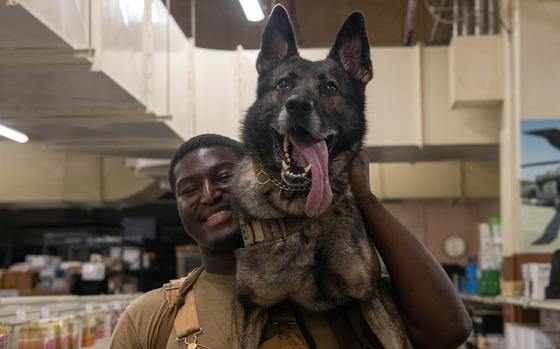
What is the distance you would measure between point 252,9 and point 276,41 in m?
1.73

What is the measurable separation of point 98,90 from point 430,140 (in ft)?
12.3

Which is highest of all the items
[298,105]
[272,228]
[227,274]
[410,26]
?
[410,26]

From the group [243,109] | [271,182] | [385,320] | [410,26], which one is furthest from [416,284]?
[410,26]

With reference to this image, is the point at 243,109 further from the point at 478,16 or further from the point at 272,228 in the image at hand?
the point at 478,16

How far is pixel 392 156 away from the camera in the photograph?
8531 mm

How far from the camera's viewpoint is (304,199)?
5.17 feet

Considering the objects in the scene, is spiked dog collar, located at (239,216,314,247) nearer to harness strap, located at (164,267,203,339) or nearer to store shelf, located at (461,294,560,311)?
harness strap, located at (164,267,203,339)

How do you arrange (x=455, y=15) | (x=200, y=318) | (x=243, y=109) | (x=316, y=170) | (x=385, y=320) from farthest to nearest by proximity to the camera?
(x=455, y=15) < (x=243, y=109) < (x=200, y=318) < (x=385, y=320) < (x=316, y=170)

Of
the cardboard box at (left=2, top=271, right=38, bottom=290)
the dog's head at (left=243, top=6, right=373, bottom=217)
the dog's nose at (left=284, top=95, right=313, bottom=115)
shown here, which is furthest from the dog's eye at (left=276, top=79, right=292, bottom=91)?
the cardboard box at (left=2, top=271, right=38, bottom=290)

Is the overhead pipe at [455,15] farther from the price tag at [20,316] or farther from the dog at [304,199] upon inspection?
the dog at [304,199]

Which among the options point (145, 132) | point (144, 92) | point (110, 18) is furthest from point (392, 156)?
point (110, 18)

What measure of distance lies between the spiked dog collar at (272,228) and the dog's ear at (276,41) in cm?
34

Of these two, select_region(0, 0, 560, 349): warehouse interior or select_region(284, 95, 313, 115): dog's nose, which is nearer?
select_region(284, 95, 313, 115): dog's nose

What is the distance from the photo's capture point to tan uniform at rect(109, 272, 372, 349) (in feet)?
5.64
